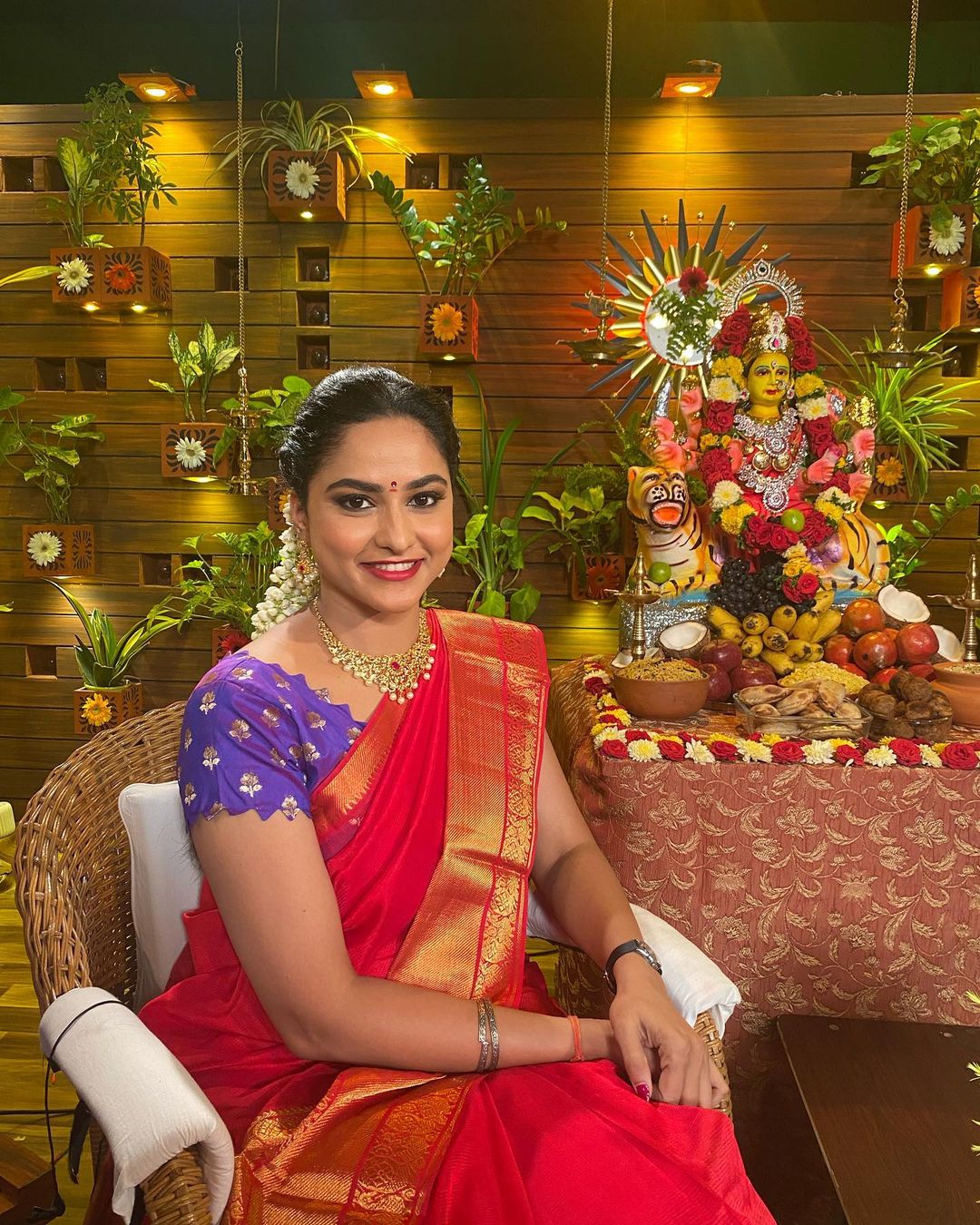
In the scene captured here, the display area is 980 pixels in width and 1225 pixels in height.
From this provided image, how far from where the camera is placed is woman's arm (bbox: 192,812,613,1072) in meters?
1.38

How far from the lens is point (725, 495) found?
9.74 ft

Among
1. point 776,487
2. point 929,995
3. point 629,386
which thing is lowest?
point 929,995

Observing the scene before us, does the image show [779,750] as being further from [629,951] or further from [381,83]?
[381,83]

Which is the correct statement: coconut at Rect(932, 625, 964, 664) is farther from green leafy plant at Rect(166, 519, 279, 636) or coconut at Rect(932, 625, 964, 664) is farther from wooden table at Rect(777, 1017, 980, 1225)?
green leafy plant at Rect(166, 519, 279, 636)

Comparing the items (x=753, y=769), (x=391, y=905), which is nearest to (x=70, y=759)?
(x=391, y=905)

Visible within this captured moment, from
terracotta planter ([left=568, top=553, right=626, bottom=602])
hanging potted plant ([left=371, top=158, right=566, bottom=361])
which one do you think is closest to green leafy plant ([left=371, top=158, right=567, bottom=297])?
hanging potted plant ([left=371, top=158, right=566, bottom=361])

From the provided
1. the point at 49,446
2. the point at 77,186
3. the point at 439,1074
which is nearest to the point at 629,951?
the point at 439,1074

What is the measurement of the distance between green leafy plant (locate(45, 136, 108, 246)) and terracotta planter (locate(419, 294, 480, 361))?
1447 millimetres

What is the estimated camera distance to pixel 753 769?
2332 millimetres

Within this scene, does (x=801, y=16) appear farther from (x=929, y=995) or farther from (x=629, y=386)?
(x=929, y=995)

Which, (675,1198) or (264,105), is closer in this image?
(675,1198)

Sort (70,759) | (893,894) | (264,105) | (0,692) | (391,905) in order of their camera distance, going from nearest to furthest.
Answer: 1. (391,905)
2. (70,759)
3. (893,894)
4. (264,105)
5. (0,692)

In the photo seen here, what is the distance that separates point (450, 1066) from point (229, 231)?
397 centimetres

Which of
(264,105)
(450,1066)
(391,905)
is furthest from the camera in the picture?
(264,105)
